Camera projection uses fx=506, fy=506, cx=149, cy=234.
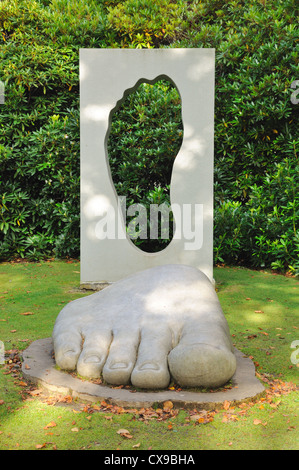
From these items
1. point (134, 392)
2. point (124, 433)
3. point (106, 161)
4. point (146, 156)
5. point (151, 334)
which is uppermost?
point (146, 156)

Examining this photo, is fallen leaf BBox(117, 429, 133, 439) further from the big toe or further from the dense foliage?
the dense foliage

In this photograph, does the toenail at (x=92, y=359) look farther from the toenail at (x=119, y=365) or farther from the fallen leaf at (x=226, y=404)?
the fallen leaf at (x=226, y=404)

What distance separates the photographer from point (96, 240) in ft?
19.8

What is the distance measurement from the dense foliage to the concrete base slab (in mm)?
4280

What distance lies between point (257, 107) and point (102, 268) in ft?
11.7

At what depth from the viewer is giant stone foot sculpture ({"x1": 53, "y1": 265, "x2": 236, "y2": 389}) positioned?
303 centimetres

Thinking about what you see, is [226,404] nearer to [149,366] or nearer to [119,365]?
[149,366]

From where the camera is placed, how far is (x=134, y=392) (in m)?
3.05

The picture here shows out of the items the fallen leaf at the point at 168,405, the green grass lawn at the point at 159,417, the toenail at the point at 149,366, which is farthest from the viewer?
the toenail at the point at 149,366

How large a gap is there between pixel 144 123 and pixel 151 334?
5.37 m

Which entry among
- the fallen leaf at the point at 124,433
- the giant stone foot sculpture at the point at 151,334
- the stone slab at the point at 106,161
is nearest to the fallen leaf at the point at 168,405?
the giant stone foot sculpture at the point at 151,334

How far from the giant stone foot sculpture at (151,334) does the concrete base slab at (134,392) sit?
0.22 ft

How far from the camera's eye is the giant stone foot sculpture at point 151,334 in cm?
303

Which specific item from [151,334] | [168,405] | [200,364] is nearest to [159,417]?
[168,405]
